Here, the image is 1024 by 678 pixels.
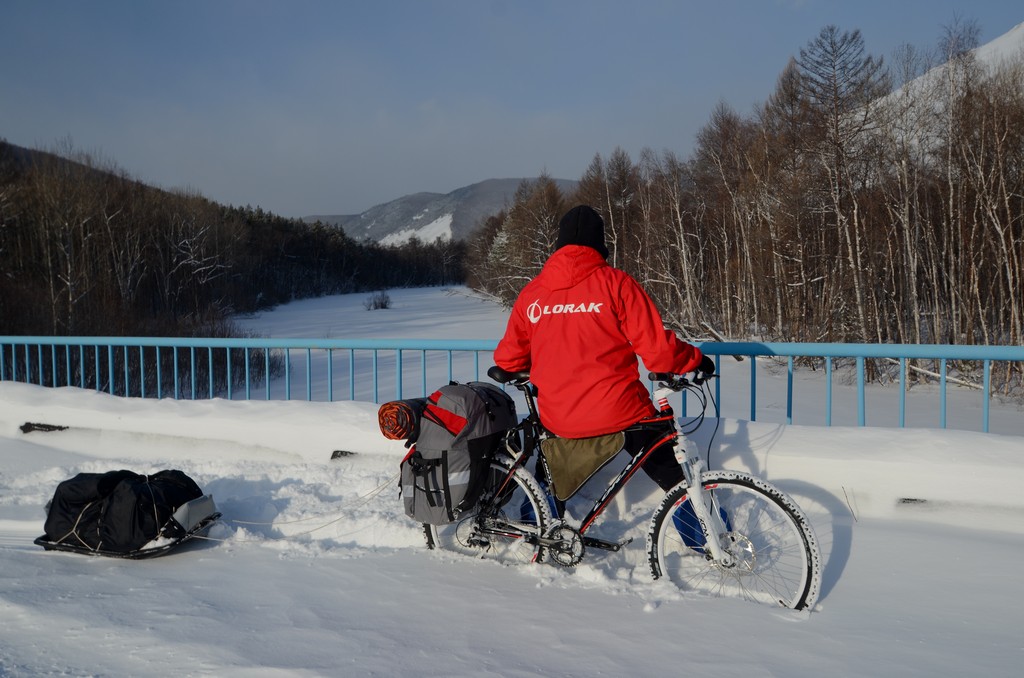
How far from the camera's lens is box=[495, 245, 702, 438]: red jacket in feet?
9.98

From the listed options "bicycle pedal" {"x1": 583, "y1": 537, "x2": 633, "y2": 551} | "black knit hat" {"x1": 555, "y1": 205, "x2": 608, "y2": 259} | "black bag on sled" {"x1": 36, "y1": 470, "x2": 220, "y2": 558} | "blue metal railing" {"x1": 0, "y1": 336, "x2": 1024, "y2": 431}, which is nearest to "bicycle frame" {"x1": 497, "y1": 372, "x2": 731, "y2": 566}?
"bicycle pedal" {"x1": 583, "y1": 537, "x2": 633, "y2": 551}

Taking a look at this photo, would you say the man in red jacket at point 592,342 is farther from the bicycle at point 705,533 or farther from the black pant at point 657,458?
the bicycle at point 705,533

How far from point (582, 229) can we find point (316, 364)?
51.7 ft

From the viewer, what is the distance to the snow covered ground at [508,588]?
235 centimetres

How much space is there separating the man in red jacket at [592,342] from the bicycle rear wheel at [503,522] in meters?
0.38

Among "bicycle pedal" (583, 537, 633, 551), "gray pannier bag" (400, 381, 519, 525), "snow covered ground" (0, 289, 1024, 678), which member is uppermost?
"gray pannier bag" (400, 381, 519, 525)

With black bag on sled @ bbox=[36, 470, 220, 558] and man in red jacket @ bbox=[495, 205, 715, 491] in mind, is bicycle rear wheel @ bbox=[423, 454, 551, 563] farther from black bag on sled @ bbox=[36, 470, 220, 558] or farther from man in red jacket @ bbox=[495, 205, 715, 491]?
black bag on sled @ bbox=[36, 470, 220, 558]

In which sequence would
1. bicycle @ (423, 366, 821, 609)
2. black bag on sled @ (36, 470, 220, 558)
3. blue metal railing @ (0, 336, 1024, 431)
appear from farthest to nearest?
1. blue metal railing @ (0, 336, 1024, 431)
2. black bag on sled @ (36, 470, 220, 558)
3. bicycle @ (423, 366, 821, 609)

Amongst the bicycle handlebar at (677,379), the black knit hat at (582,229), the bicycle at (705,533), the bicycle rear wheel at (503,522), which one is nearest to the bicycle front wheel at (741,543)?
the bicycle at (705,533)

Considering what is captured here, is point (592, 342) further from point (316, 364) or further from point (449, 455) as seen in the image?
point (316, 364)

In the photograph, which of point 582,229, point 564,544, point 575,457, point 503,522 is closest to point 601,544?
point 564,544

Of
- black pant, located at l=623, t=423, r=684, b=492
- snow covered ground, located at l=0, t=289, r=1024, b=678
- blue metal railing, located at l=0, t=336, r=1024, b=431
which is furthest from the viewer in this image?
blue metal railing, located at l=0, t=336, r=1024, b=431

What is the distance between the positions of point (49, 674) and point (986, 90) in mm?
15794

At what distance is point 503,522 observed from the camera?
11.2 feet
